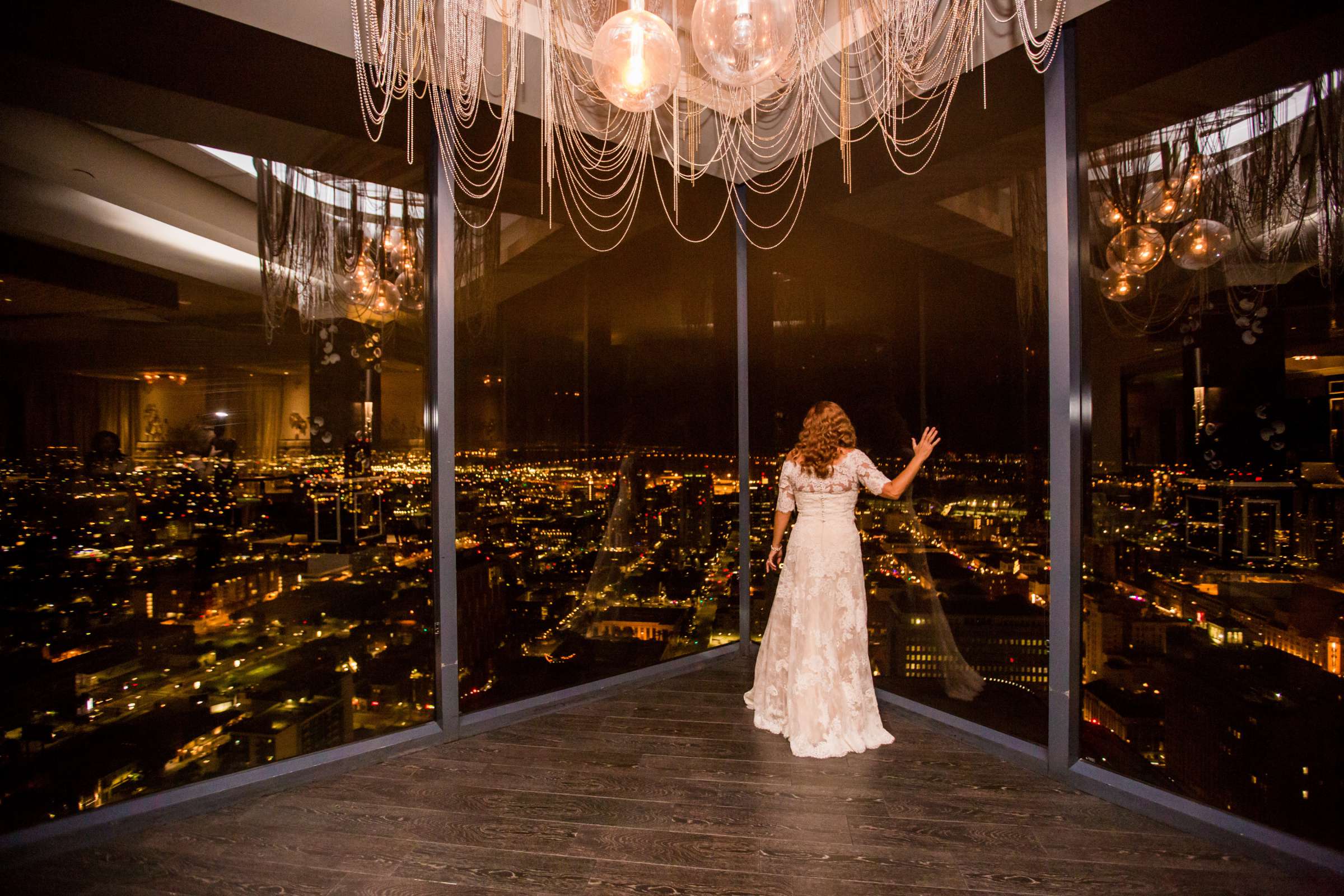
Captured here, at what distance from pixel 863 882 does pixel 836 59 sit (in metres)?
3.12

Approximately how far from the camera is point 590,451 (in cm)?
334

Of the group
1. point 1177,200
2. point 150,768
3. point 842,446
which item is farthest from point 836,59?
point 150,768

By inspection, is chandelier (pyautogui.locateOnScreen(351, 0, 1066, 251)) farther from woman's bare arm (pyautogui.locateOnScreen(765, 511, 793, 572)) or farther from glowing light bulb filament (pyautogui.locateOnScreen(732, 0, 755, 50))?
woman's bare arm (pyautogui.locateOnScreen(765, 511, 793, 572))

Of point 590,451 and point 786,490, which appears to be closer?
point 786,490

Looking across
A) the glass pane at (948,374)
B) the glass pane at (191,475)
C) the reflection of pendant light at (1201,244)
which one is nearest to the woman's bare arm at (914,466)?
the glass pane at (948,374)

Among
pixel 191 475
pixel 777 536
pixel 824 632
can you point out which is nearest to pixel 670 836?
pixel 824 632

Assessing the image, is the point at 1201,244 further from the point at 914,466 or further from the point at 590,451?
the point at 590,451

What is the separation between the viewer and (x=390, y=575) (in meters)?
2.69

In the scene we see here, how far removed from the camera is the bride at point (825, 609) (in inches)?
99.3

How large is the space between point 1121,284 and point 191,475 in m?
3.59

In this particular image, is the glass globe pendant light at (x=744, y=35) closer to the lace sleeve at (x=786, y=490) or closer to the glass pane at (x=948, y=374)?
the glass pane at (x=948, y=374)

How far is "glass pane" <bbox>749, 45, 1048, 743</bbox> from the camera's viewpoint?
2.48 metres

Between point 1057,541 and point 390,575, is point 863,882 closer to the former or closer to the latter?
point 1057,541

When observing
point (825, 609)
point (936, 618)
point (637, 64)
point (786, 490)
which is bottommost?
point (936, 618)
